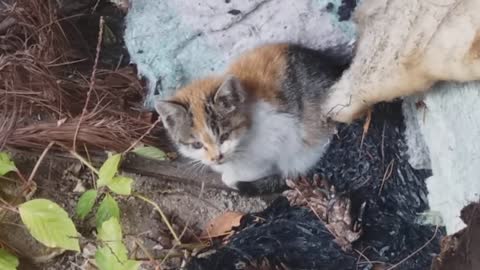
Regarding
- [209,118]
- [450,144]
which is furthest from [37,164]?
[450,144]

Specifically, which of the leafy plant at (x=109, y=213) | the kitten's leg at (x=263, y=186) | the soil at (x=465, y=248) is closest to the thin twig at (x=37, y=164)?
the leafy plant at (x=109, y=213)

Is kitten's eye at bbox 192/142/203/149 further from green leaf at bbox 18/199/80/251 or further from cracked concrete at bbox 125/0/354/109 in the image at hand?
green leaf at bbox 18/199/80/251

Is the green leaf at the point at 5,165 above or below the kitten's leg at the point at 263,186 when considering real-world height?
above

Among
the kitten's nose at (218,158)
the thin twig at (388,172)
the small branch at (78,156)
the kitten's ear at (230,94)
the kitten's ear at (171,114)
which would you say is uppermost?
the kitten's ear at (230,94)

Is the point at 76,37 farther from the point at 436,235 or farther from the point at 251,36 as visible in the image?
the point at 436,235

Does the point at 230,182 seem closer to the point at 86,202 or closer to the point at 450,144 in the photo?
the point at 86,202

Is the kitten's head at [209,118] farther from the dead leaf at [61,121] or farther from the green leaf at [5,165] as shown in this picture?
the green leaf at [5,165]

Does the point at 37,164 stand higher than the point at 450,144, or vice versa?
the point at 450,144

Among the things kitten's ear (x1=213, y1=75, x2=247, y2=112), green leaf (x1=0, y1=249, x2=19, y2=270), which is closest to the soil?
kitten's ear (x1=213, y1=75, x2=247, y2=112)
